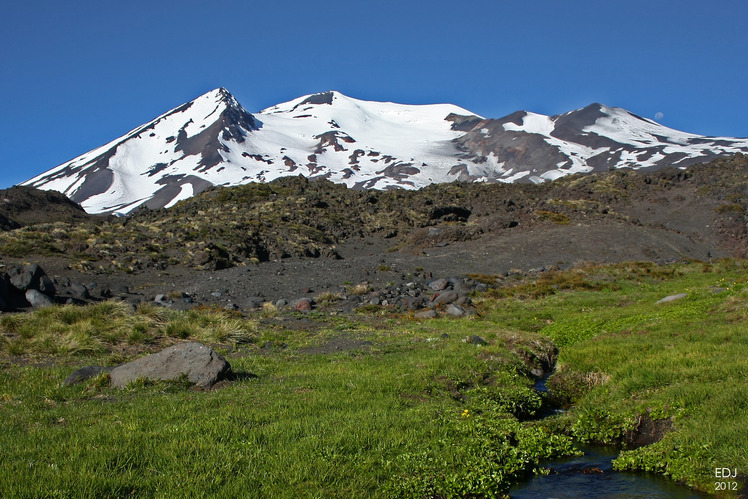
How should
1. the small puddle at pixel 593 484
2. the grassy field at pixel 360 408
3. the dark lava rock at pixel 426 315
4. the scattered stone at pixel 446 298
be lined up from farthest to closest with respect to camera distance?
the scattered stone at pixel 446 298 < the dark lava rock at pixel 426 315 < the small puddle at pixel 593 484 < the grassy field at pixel 360 408

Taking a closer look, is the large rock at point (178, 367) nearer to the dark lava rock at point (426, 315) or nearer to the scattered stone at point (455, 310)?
the dark lava rock at point (426, 315)

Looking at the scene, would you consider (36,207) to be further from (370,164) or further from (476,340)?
(370,164)

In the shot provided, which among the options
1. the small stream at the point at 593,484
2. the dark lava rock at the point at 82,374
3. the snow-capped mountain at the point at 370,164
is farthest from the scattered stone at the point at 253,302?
the snow-capped mountain at the point at 370,164

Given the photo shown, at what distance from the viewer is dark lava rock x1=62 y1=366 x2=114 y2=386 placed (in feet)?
33.6

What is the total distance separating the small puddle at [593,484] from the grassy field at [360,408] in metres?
0.20

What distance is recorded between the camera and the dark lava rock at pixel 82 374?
33.6 ft

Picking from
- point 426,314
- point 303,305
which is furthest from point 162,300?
point 426,314

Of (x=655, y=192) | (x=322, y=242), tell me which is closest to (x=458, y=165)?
(x=655, y=192)

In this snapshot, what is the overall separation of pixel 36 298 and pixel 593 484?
2263 cm

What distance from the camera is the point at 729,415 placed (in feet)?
26.5

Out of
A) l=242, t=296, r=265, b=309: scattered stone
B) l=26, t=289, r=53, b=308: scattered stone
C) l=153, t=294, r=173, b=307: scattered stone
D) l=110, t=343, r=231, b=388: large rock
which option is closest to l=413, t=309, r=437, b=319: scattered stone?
l=242, t=296, r=265, b=309: scattered stone

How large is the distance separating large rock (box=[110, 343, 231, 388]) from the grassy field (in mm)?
341

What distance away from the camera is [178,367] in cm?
1080

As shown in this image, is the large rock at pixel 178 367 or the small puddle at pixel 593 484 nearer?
the small puddle at pixel 593 484
